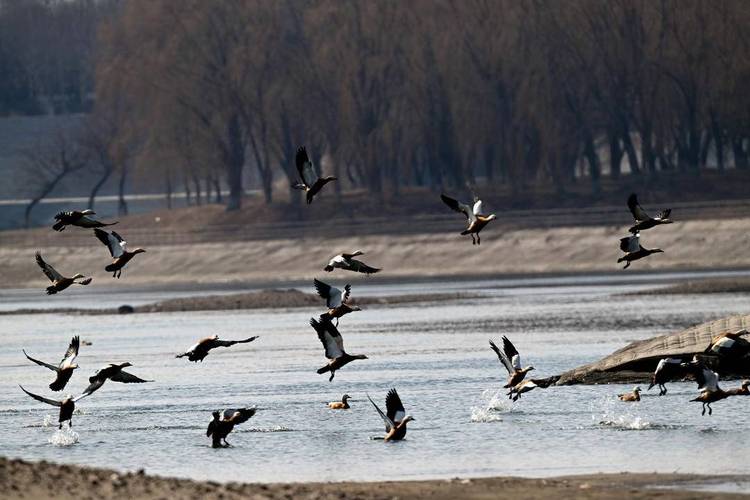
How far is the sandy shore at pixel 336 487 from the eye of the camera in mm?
16391

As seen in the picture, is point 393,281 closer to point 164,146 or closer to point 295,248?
point 295,248

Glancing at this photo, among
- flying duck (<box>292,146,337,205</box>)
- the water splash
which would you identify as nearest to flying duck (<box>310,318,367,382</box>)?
flying duck (<box>292,146,337,205</box>)

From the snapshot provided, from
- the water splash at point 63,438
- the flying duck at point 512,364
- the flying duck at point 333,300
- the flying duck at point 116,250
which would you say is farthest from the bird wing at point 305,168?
the water splash at point 63,438

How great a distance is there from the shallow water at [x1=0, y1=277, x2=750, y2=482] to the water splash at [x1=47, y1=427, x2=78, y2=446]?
0.04 m

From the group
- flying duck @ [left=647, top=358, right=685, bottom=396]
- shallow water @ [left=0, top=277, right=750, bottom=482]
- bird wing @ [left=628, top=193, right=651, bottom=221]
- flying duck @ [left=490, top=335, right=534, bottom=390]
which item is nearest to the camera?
shallow water @ [left=0, top=277, right=750, bottom=482]

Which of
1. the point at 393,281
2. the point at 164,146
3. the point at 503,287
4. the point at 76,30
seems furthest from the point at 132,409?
the point at 76,30

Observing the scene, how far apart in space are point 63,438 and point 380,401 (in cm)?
577

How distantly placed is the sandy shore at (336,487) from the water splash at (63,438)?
15.8ft

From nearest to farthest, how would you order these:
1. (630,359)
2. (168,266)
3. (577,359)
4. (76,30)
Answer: (630,359)
(577,359)
(168,266)
(76,30)

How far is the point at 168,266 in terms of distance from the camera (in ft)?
279

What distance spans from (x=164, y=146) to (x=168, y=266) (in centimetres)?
1272

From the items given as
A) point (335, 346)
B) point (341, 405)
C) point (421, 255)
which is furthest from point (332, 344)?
point (421, 255)

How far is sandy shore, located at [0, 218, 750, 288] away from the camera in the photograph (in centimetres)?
7044

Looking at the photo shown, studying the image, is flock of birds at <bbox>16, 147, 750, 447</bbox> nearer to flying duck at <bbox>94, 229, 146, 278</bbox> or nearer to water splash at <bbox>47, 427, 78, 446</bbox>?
flying duck at <bbox>94, 229, 146, 278</bbox>
